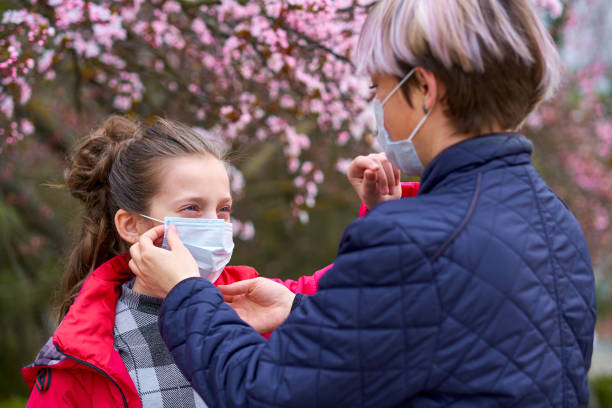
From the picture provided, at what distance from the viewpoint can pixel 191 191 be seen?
80.8 inches

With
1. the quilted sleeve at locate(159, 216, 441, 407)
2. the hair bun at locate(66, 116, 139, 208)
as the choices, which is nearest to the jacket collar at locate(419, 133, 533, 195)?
the quilted sleeve at locate(159, 216, 441, 407)

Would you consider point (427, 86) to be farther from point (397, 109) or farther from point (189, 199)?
point (189, 199)

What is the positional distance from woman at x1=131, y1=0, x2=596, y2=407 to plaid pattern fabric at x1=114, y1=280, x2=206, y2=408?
54cm

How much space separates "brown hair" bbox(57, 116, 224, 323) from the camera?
215cm

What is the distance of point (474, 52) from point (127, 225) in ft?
4.50

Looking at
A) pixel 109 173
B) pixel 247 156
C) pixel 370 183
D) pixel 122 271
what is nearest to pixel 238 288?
pixel 122 271

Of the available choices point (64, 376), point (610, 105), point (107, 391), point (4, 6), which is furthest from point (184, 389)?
point (610, 105)

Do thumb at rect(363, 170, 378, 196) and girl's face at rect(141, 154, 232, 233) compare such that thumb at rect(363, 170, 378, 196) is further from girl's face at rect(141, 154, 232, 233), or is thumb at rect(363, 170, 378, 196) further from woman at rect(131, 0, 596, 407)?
girl's face at rect(141, 154, 232, 233)

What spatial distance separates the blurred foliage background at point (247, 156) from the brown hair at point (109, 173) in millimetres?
316

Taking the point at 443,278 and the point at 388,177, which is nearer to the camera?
the point at 443,278

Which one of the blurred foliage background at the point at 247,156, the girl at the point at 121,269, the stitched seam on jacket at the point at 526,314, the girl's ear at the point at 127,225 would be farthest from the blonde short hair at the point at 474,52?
the blurred foliage background at the point at 247,156

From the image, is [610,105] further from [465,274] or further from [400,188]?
[465,274]

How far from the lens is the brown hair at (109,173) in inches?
84.5

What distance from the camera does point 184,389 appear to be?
191 centimetres
